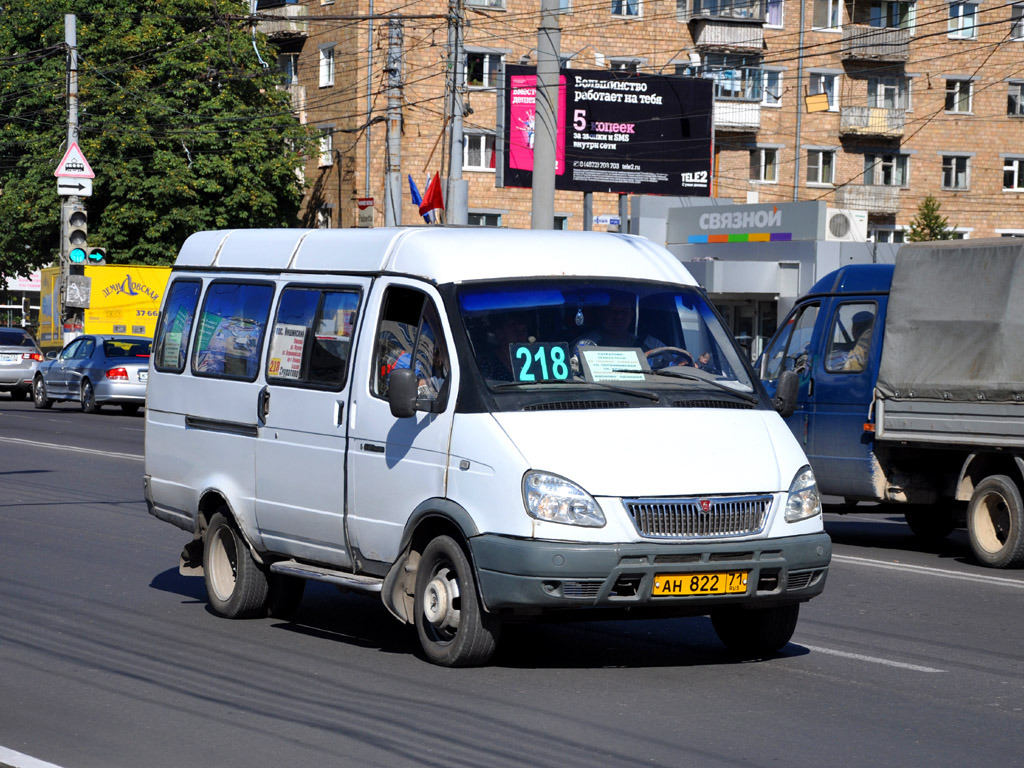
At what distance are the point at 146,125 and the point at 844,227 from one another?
2209 centimetres

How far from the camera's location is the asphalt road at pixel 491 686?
6199mm

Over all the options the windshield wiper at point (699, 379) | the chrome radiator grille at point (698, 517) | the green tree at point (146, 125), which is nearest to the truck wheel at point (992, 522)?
the windshield wiper at point (699, 379)

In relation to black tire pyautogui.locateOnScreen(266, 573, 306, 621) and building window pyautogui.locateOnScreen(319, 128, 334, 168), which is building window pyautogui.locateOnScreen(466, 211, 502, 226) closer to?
building window pyautogui.locateOnScreen(319, 128, 334, 168)

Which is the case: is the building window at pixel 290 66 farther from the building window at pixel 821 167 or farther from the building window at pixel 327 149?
the building window at pixel 821 167

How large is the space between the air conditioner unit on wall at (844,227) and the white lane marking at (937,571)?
97.0 feet

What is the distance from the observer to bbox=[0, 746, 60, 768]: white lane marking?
233 inches

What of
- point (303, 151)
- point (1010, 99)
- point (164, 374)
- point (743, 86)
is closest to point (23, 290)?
point (303, 151)

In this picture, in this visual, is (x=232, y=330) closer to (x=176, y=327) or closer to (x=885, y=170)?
(x=176, y=327)

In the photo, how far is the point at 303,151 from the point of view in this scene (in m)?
55.2

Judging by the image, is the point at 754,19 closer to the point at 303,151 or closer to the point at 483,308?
the point at 303,151

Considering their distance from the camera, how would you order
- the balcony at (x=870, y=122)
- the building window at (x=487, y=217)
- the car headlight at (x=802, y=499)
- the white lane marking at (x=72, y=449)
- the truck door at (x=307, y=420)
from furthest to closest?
1. the balcony at (x=870, y=122)
2. the building window at (x=487, y=217)
3. the white lane marking at (x=72, y=449)
4. the truck door at (x=307, y=420)
5. the car headlight at (x=802, y=499)

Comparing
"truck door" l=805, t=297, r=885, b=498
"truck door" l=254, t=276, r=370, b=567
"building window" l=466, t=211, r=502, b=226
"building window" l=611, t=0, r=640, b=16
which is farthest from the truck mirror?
"building window" l=611, t=0, r=640, b=16

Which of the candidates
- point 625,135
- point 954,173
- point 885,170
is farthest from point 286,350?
point 954,173

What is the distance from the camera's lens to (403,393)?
7.82 m
